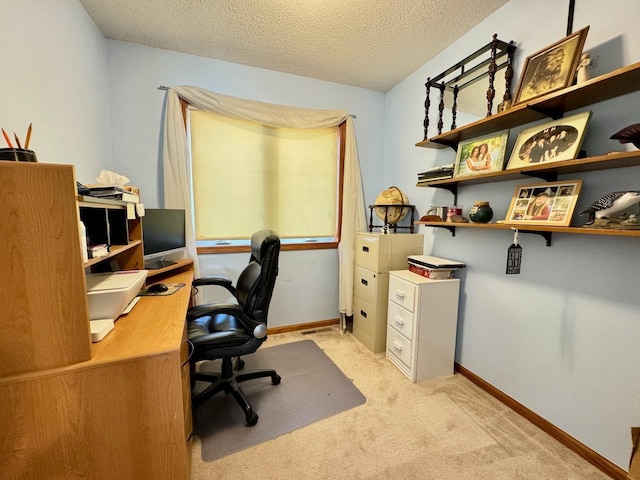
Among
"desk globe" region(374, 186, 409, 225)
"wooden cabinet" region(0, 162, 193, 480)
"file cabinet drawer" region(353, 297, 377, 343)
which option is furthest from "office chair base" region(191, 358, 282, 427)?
"desk globe" region(374, 186, 409, 225)

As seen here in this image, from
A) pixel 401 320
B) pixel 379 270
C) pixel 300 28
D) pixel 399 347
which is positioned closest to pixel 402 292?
pixel 401 320

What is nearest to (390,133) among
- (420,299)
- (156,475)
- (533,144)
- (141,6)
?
(533,144)

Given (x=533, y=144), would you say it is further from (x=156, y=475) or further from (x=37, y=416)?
(x=37, y=416)

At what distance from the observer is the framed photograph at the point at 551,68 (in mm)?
1246

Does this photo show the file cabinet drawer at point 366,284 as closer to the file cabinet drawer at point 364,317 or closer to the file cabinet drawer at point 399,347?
the file cabinet drawer at point 364,317

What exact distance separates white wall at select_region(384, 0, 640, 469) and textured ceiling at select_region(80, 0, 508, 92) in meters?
0.30

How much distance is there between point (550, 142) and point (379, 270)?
4.56ft

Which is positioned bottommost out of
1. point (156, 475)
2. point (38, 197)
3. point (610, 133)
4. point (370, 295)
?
point (156, 475)

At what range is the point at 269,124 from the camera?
247cm

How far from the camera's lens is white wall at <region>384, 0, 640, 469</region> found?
3.98 ft

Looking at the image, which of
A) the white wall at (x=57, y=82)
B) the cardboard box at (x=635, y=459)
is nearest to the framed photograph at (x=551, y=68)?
the cardboard box at (x=635, y=459)

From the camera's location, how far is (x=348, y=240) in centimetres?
276

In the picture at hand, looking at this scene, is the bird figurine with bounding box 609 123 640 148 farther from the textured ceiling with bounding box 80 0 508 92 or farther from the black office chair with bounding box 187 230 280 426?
the black office chair with bounding box 187 230 280 426

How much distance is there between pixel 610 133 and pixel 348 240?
1.92m
